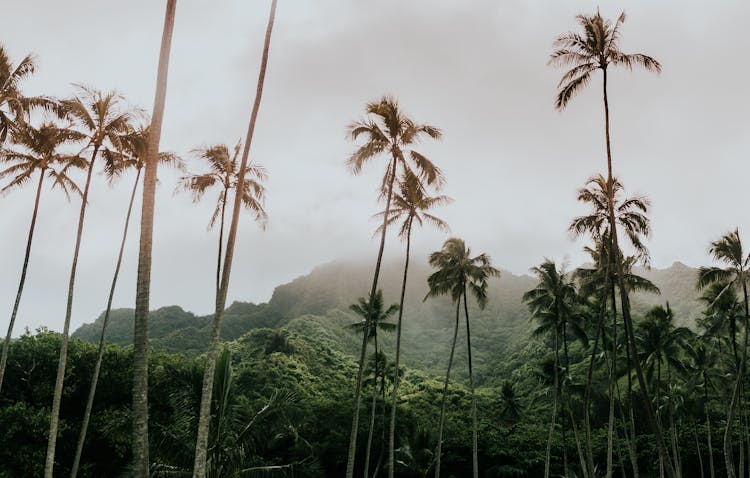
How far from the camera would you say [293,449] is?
107 feet

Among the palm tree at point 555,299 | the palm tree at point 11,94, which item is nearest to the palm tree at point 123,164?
the palm tree at point 11,94

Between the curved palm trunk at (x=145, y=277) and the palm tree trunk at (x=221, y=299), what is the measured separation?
2493 millimetres

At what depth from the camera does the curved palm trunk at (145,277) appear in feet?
26.1

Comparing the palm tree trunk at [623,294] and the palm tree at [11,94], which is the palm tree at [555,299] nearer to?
the palm tree trunk at [623,294]

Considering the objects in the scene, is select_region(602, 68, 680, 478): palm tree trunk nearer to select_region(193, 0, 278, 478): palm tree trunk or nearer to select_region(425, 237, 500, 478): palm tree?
select_region(193, 0, 278, 478): palm tree trunk

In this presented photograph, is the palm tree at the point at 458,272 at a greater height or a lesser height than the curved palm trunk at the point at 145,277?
greater

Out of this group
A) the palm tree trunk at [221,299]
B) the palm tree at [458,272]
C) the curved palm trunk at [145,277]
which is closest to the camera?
the curved palm trunk at [145,277]

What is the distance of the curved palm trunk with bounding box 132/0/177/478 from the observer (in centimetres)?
796

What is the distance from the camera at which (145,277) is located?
8.82 m

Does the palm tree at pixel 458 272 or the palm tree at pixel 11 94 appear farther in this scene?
the palm tree at pixel 458 272

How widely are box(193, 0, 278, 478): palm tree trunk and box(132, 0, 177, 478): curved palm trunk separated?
2493 millimetres

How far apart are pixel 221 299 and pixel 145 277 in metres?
3.34

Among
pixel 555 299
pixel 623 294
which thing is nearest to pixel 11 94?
pixel 623 294

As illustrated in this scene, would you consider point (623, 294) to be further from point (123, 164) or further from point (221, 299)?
point (123, 164)
